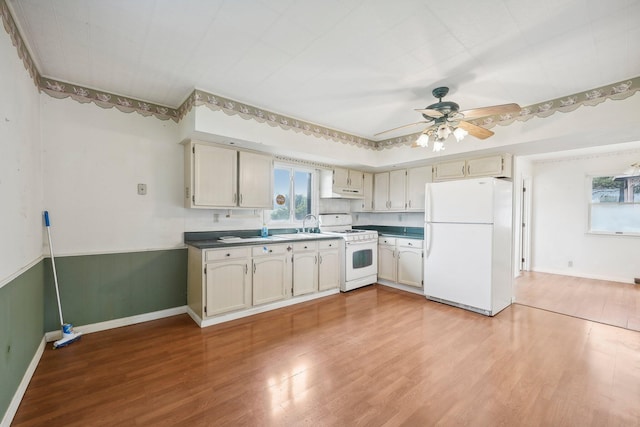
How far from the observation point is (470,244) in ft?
11.6

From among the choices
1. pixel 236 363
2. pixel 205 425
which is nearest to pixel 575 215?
pixel 236 363

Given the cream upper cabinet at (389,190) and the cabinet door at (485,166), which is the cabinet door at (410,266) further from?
the cabinet door at (485,166)

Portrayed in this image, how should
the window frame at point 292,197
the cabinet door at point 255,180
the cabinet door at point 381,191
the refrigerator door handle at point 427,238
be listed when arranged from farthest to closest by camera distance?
the cabinet door at point 381,191, the window frame at point 292,197, the refrigerator door handle at point 427,238, the cabinet door at point 255,180

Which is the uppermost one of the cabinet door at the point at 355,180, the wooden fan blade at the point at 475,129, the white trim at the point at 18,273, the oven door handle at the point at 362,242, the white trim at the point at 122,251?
the wooden fan blade at the point at 475,129

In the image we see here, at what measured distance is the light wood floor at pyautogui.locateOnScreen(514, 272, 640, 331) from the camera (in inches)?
133

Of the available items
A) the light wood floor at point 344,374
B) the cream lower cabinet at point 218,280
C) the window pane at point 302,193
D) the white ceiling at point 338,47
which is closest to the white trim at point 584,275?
the light wood floor at point 344,374

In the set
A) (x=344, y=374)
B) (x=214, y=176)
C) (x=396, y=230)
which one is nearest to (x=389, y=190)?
(x=396, y=230)

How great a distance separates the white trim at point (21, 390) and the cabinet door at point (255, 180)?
2220 millimetres

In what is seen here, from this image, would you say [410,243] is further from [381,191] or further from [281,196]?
[281,196]

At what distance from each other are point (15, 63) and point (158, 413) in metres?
2.51

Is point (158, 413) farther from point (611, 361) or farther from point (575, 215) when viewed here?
point (575, 215)

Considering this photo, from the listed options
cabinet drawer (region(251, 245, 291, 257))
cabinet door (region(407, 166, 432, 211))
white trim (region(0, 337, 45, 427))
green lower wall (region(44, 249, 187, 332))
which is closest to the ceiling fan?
cabinet door (region(407, 166, 432, 211))

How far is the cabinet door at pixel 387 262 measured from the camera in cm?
457

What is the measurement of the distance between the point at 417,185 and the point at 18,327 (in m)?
4.70
